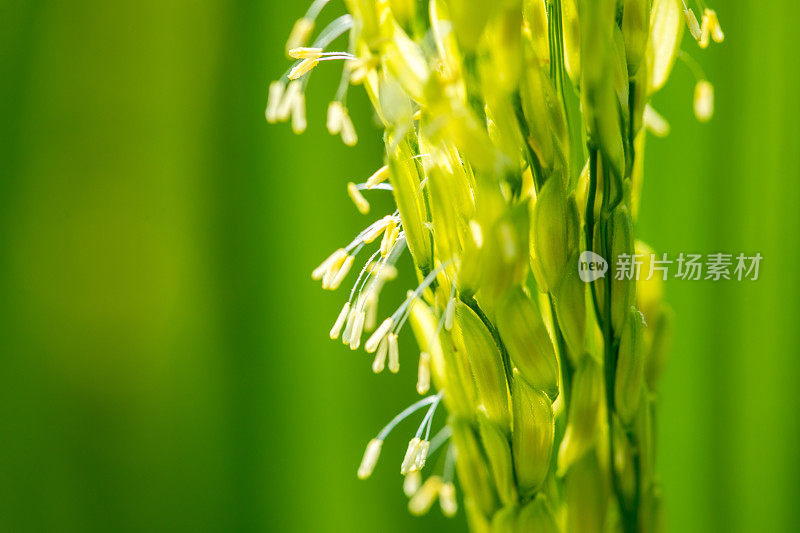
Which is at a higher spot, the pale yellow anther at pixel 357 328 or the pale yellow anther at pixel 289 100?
the pale yellow anther at pixel 289 100

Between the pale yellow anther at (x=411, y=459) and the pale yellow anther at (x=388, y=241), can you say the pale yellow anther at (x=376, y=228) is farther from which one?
the pale yellow anther at (x=411, y=459)

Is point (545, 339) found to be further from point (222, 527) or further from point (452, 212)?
point (222, 527)

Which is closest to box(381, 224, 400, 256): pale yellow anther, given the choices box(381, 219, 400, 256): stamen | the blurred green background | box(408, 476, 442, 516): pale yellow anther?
box(381, 219, 400, 256): stamen

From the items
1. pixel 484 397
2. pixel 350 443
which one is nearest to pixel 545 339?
pixel 484 397

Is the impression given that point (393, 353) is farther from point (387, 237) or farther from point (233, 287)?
point (233, 287)

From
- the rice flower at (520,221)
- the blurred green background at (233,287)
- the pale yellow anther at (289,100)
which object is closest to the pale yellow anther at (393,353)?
the rice flower at (520,221)

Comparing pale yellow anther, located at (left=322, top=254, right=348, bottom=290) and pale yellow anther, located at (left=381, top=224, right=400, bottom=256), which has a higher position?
pale yellow anther, located at (left=381, top=224, right=400, bottom=256)

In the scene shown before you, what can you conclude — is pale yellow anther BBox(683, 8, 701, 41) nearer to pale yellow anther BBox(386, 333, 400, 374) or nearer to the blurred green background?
pale yellow anther BBox(386, 333, 400, 374)
